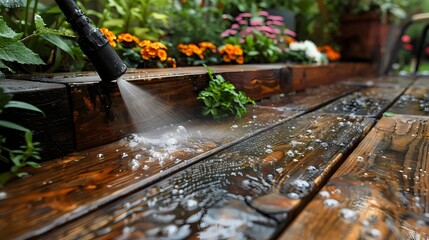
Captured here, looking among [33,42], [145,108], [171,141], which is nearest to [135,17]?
[33,42]

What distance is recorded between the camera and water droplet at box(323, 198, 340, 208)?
602mm

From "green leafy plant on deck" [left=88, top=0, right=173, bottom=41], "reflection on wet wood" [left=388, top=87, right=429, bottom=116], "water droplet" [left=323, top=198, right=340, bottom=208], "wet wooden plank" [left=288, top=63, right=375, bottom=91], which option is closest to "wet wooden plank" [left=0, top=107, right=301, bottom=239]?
"water droplet" [left=323, top=198, right=340, bottom=208]

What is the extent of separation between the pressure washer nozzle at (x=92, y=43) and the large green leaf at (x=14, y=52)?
18 cm

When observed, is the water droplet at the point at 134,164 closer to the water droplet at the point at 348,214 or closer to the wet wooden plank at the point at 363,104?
the water droplet at the point at 348,214

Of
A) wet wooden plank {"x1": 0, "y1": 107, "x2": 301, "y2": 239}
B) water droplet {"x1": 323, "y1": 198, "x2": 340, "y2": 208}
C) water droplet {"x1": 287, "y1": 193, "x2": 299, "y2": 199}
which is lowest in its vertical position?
water droplet {"x1": 323, "y1": 198, "x2": 340, "y2": 208}

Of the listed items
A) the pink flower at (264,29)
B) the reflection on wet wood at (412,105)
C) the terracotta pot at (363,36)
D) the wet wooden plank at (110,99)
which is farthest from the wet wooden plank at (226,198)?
the terracotta pot at (363,36)

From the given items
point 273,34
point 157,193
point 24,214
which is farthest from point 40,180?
point 273,34

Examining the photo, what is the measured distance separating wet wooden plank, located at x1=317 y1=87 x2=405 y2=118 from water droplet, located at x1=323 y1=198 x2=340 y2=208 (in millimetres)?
938

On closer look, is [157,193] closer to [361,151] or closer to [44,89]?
[44,89]

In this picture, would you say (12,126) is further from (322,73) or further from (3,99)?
(322,73)

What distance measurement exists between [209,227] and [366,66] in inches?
165

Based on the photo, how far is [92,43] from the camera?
89 cm

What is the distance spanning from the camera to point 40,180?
2.26ft

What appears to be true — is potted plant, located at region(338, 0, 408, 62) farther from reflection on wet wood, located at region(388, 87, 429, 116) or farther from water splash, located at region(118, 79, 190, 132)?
water splash, located at region(118, 79, 190, 132)
